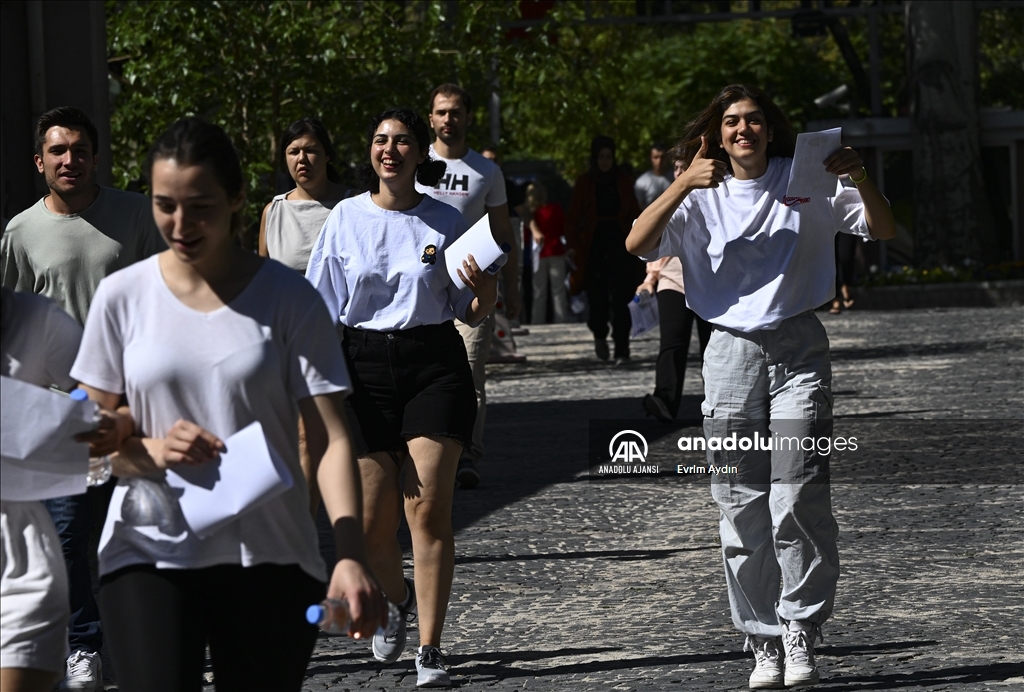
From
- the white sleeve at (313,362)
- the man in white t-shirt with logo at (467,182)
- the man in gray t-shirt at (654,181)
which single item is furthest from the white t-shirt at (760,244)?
the man in gray t-shirt at (654,181)

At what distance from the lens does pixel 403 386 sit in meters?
5.96

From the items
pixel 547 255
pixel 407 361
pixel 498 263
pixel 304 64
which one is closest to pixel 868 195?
pixel 498 263

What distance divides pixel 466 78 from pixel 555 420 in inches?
213

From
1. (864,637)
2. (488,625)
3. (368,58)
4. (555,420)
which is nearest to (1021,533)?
(864,637)

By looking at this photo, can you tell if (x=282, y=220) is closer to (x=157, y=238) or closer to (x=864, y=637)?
(x=157, y=238)

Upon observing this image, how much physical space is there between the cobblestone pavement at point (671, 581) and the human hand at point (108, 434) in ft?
8.54

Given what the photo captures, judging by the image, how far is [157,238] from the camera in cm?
629

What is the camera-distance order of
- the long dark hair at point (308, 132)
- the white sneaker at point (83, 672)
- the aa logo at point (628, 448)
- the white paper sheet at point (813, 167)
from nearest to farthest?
the white paper sheet at point (813, 167) < the white sneaker at point (83, 672) < the long dark hair at point (308, 132) < the aa logo at point (628, 448)

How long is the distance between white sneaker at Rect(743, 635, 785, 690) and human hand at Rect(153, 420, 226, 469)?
9.19ft

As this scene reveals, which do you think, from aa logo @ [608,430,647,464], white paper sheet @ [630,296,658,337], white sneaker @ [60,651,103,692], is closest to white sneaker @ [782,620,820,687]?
white sneaker @ [60,651,103,692]

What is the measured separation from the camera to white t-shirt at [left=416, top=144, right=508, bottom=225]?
359 inches

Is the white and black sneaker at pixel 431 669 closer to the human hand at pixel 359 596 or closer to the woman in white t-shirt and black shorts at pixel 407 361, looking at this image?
the woman in white t-shirt and black shorts at pixel 407 361

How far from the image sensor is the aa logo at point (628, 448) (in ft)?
37.4

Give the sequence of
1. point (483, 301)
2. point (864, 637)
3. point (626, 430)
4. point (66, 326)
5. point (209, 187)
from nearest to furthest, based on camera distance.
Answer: point (209, 187) < point (66, 326) < point (483, 301) < point (864, 637) < point (626, 430)
